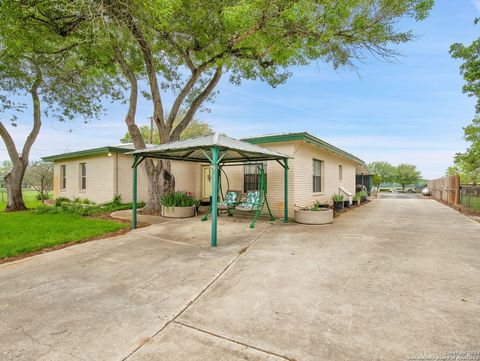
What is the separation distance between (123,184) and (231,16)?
880 cm

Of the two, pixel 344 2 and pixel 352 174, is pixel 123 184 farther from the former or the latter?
pixel 352 174

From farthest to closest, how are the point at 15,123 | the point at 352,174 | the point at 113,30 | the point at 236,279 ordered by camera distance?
the point at 352,174 → the point at 15,123 → the point at 113,30 → the point at 236,279

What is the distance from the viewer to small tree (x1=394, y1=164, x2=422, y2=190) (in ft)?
152

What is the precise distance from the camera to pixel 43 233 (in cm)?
585

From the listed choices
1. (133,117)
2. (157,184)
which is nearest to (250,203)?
(157,184)

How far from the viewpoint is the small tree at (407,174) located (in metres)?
46.5

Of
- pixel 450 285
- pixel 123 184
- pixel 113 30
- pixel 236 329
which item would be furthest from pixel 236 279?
pixel 123 184

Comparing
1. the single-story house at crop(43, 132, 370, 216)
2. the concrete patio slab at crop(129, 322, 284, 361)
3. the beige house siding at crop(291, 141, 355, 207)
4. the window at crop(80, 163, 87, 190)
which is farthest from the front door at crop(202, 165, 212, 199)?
the concrete patio slab at crop(129, 322, 284, 361)

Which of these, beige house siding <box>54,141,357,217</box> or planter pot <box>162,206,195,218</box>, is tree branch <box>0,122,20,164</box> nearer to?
beige house siding <box>54,141,357,217</box>

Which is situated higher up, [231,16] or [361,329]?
[231,16]

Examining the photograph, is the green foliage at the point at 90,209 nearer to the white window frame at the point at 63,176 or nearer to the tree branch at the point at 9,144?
the tree branch at the point at 9,144

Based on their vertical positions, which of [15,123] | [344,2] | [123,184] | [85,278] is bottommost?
[85,278]

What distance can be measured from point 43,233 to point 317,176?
950cm

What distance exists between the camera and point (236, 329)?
2145mm
